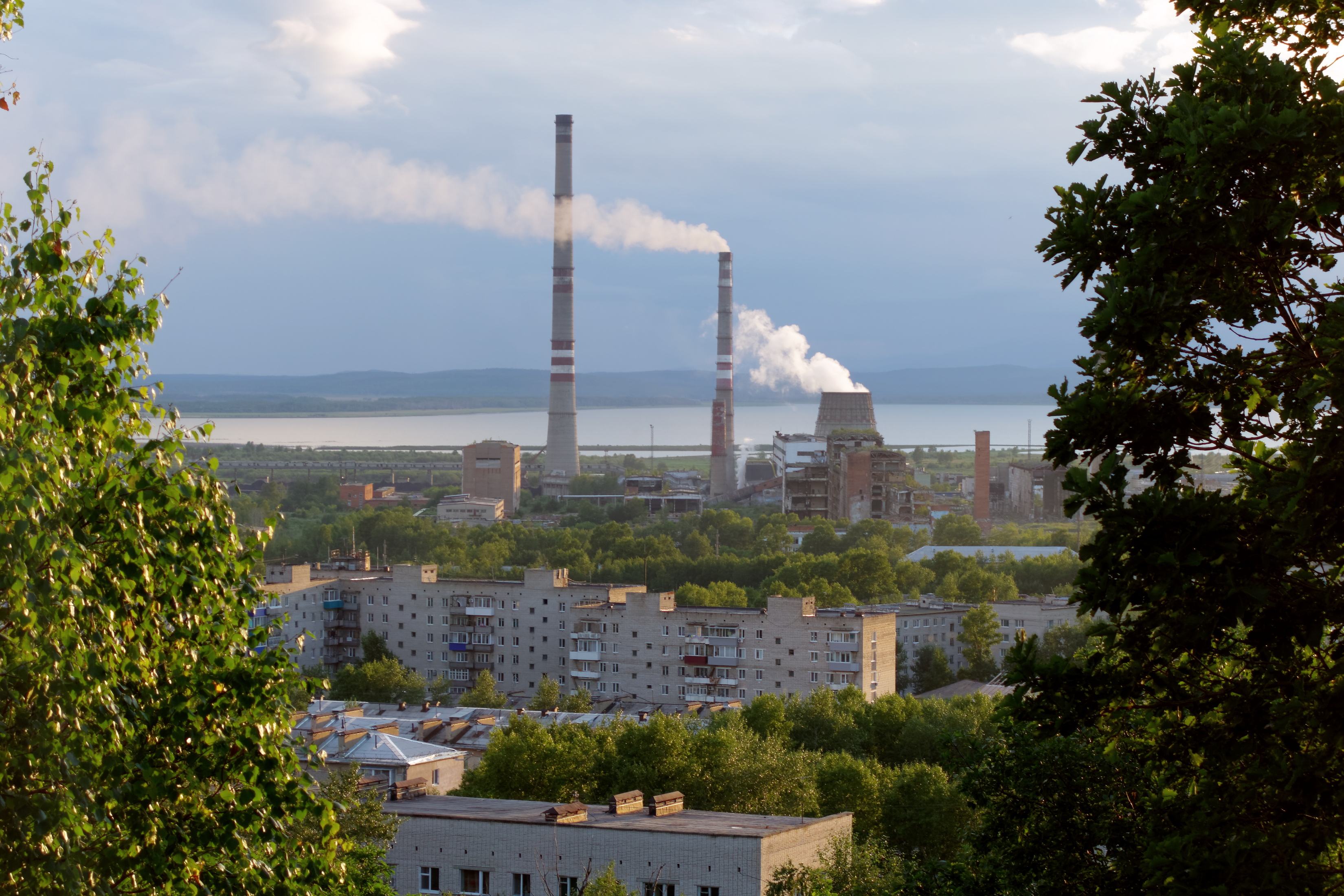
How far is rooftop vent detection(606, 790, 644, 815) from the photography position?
1348cm

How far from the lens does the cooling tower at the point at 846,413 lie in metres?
76.0

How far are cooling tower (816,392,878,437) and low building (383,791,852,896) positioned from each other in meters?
63.9

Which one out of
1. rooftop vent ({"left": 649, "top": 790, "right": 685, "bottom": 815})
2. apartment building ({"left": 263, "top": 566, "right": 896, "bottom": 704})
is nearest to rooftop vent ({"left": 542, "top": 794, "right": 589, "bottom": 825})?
rooftop vent ({"left": 649, "top": 790, "right": 685, "bottom": 815})

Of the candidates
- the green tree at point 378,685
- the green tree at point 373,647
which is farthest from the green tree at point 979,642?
the green tree at point 373,647

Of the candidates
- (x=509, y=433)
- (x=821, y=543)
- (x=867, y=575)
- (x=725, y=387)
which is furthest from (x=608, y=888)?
(x=509, y=433)

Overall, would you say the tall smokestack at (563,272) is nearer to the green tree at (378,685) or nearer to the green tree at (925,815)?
the green tree at (378,685)

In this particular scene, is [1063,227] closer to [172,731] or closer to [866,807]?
[172,731]

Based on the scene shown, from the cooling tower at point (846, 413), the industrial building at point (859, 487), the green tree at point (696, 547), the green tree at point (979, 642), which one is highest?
the cooling tower at point (846, 413)

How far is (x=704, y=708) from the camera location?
93.0 ft

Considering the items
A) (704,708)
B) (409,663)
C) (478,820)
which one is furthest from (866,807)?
(409,663)

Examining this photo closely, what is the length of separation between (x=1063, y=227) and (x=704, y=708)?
25003 millimetres

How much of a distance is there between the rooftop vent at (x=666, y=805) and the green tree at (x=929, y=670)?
68.6ft

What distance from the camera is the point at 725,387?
7662 centimetres

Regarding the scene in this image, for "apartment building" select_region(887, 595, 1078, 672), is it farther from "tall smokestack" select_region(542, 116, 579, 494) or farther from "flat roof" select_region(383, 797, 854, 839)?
"tall smokestack" select_region(542, 116, 579, 494)
